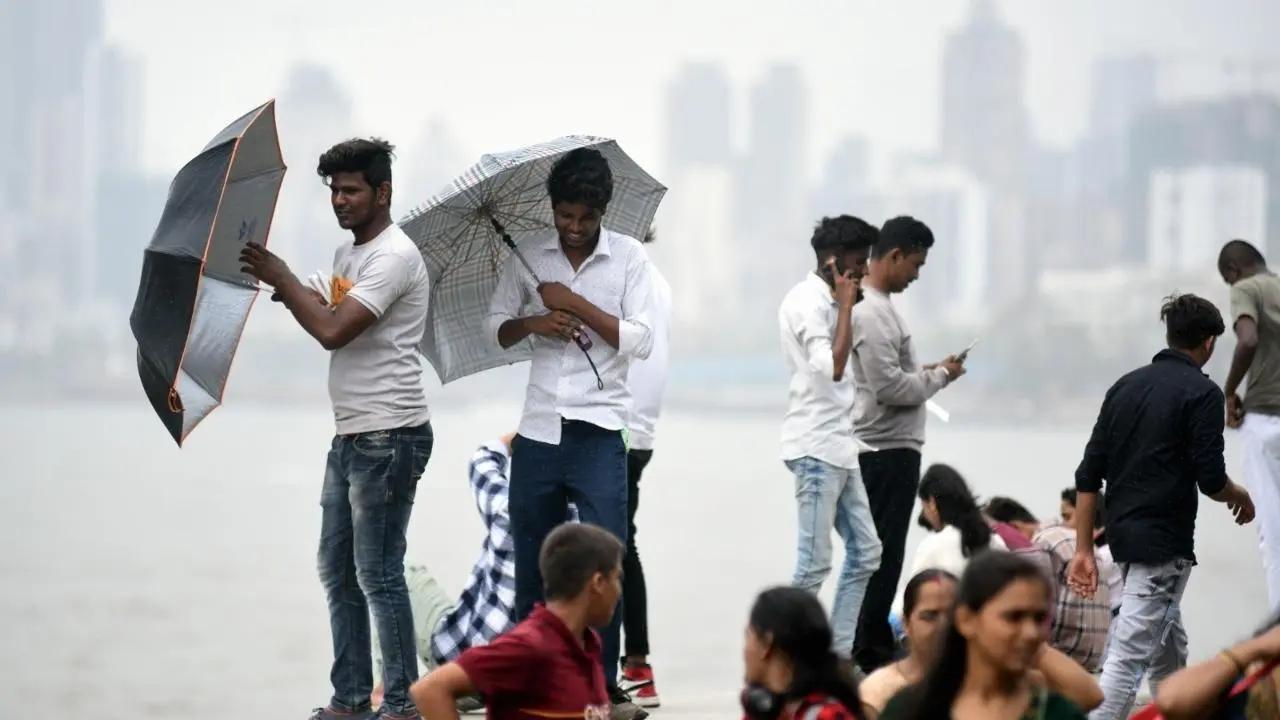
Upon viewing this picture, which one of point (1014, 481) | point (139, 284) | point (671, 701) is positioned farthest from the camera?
point (1014, 481)

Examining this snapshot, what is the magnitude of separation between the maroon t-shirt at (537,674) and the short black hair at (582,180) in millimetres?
1231

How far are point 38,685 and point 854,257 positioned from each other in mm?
34062

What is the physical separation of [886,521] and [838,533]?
0.33 meters

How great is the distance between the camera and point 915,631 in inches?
140

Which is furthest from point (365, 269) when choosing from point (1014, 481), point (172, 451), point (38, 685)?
point (172, 451)

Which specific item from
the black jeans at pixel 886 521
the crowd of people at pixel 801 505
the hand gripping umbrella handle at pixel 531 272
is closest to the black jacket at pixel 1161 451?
the crowd of people at pixel 801 505

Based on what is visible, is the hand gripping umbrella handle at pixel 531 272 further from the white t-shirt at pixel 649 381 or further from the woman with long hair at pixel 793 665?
the woman with long hair at pixel 793 665

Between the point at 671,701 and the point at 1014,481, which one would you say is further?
the point at 1014,481

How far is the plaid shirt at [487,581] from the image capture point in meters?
5.26

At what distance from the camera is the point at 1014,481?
1941 inches

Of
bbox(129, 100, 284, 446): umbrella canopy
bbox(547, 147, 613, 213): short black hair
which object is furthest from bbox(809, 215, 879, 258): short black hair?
bbox(129, 100, 284, 446): umbrella canopy

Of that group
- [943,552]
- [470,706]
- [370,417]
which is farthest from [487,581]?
[943,552]

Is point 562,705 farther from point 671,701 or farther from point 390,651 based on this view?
point 671,701

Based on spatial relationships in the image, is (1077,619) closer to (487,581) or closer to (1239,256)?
(1239,256)
